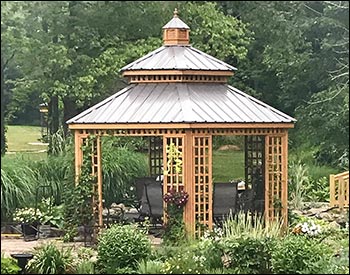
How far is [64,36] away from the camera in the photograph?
791 inches

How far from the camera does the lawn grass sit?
21688 millimetres

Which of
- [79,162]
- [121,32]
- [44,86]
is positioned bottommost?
[79,162]

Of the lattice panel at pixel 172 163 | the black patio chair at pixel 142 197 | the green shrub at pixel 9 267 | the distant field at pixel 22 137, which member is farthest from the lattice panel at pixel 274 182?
the distant field at pixel 22 137

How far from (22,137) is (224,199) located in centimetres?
1501

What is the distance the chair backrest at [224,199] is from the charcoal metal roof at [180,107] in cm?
117

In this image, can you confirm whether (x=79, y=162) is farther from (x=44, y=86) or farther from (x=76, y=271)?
(x=44, y=86)

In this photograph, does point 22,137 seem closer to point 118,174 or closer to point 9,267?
point 118,174

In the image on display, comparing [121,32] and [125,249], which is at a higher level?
[121,32]

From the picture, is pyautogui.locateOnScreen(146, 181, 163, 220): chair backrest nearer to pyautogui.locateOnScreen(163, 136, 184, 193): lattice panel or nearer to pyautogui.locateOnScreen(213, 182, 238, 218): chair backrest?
pyautogui.locateOnScreen(213, 182, 238, 218): chair backrest

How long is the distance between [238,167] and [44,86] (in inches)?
224

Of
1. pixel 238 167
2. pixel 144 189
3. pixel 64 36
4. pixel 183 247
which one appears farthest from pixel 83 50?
pixel 183 247

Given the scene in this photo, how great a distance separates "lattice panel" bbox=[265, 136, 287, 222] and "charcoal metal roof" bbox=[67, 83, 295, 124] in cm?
45

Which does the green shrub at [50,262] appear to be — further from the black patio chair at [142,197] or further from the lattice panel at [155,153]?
the lattice panel at [155,153]

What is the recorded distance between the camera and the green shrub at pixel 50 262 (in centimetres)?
970
